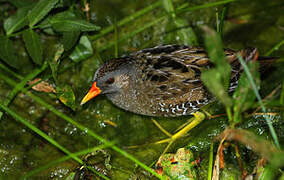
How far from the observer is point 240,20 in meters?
4.83

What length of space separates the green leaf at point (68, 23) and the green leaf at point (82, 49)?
1.36ft

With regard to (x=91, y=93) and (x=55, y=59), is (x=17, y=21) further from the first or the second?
(x=91, y=93)

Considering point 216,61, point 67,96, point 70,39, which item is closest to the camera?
point 216,61

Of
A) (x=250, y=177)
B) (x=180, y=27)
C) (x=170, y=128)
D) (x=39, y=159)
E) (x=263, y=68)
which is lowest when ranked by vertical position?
(x=39, y=159)

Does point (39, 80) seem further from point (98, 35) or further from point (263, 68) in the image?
point (263, 68)

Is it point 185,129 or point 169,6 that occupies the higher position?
point 169,6

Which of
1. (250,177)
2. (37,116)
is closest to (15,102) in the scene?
(37,116)

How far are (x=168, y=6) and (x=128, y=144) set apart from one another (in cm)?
177

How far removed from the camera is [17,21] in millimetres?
4195

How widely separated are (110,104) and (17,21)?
1.46 metres

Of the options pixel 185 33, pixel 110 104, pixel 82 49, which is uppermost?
pixel 185 33

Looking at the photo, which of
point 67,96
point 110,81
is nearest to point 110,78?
point 110,81

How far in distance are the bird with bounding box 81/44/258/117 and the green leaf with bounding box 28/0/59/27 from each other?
0.82 metres

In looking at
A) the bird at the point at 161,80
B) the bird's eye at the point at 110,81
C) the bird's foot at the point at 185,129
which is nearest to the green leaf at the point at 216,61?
the bird at the point at 161,80
